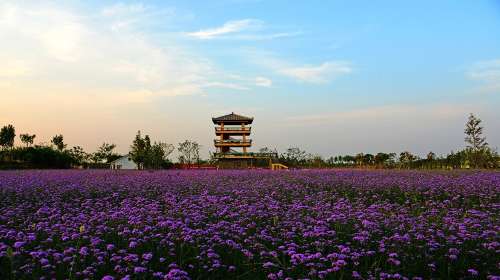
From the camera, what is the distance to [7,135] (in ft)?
216

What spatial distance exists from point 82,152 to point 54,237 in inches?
1964

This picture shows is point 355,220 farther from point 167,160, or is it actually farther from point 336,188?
point 167,160

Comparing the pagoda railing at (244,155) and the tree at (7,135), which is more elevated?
the tree at (7,135)

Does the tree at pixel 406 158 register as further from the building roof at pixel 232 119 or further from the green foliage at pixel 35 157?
the green foliage at pixel 35 157

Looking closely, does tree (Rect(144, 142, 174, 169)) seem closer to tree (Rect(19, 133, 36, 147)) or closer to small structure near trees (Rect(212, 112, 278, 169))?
small structure near trees (Rect(212, 112, 278, 169))

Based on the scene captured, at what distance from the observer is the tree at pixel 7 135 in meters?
64.8

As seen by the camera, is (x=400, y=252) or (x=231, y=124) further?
(x=231, y=124)

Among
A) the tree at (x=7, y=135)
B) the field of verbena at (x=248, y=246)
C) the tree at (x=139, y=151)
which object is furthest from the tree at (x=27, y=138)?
the field of verbena at (x=248, y=246)

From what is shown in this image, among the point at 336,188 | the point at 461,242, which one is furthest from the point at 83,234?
the point at 336,188

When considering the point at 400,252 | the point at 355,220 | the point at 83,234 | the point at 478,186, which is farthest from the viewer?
the point at 478,186

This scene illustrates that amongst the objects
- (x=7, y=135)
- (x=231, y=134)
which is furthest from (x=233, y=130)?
(x=7, y=135)

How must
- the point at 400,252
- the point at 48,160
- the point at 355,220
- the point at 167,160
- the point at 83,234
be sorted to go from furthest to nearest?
1. the point at 167,160
2. the point at 48,160
3. the point at 355,220
4. the point at 83,234
5. the point at 400,252

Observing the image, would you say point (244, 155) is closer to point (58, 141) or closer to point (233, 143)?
point (233, 143)

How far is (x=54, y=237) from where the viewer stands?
221 inches
